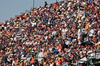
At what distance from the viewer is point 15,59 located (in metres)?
17.4

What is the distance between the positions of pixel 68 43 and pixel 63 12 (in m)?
4.48

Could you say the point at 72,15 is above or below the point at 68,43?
above

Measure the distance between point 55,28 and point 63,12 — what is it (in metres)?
1.71

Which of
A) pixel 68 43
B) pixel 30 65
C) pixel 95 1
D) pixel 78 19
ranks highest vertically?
pixel 95 1

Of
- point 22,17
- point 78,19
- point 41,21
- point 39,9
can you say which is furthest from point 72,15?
point 22,17

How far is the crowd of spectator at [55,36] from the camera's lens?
13719 mm

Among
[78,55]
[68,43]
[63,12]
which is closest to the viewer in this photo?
[78,55]

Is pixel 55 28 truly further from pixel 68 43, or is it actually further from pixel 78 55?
pixel 78 55

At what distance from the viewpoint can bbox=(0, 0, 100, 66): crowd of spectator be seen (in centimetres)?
1372

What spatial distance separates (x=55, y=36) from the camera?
Result: 16.8m

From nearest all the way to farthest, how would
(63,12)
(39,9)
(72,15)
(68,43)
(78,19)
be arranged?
(68,43) → (78,19) → (72,15) → (63,12) → (39,9)

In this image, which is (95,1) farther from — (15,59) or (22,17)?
(22,17)

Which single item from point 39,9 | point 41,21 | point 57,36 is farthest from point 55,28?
point 39,9

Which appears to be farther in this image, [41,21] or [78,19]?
[41,21]
